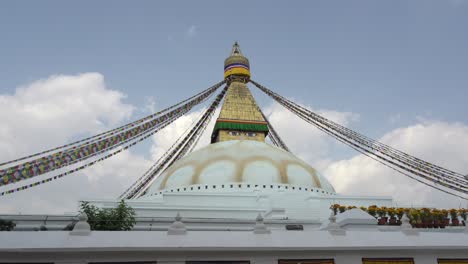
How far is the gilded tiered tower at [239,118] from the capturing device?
2738 cm

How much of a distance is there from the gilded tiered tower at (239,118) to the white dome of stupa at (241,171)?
6.59 meters

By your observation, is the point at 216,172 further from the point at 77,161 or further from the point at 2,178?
the point at 2,178

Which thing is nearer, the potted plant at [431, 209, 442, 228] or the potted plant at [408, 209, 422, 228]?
the potted plant at [408, 209, 422, 228]

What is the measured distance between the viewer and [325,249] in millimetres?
7711

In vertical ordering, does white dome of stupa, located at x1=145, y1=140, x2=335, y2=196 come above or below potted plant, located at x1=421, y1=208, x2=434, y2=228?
above

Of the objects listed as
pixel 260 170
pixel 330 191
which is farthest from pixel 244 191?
pixel 330 191

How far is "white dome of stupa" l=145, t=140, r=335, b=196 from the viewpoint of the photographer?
18422mm

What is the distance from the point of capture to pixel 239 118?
2800 cm

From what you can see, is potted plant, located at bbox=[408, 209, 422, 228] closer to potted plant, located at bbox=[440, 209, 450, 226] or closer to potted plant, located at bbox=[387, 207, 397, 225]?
potted plant, located at bbox=[387, 207, 397, 225]

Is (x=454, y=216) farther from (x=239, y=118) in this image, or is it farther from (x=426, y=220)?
(x=239, y=118)

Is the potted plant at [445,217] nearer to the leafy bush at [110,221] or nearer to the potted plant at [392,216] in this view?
the potted plant at [392,216]

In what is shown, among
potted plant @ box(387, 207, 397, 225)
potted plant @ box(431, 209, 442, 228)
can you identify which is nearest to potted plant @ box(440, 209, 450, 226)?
potted plant @ box(431, 209, 442, 228)

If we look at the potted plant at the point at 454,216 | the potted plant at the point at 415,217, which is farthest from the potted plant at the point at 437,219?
the potted plant at the point at 454,216

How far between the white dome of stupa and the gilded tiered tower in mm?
6592
